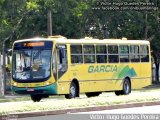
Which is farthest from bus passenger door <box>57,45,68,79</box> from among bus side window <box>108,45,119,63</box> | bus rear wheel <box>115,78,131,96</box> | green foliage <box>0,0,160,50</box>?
green foliage <box>0,0,160,50</box>

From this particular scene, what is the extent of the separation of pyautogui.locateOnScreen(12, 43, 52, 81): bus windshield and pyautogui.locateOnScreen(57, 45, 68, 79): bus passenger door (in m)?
0.59

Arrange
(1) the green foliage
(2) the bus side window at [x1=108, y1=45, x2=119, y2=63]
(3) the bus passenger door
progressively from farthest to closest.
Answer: (1) the green foliage, (2) the bus side window at [x1=108, y1=45, x2=119, y2=63], (3) the bus passenger door

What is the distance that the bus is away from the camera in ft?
91.9

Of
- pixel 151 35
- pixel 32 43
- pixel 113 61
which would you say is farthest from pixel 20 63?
pixel 151 35

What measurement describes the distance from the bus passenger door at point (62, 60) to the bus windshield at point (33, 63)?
1.94 ft

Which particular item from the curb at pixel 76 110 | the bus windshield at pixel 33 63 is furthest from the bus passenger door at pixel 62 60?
the curb at pixel 76 110

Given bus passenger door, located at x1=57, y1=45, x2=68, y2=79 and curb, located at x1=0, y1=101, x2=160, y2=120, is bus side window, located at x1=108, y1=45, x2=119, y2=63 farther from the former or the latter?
curb, located at x1=0, y1=101, x2=160, y2=120

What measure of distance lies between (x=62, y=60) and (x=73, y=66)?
935mm

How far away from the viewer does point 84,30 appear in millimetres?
49188

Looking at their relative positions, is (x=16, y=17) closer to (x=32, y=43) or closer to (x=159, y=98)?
(x=32, y=43)

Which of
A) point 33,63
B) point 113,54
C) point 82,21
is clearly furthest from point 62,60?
point 82,21

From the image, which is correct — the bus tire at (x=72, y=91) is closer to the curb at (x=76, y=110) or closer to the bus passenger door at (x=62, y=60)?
the bus passenger door at (x=62, y=60)

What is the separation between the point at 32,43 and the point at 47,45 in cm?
78

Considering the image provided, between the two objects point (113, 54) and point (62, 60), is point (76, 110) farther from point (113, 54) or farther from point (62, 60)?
point (113, 54)
